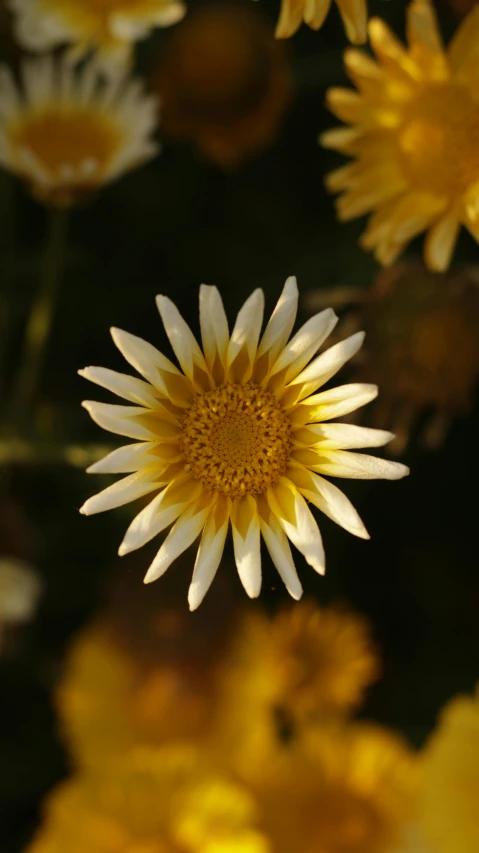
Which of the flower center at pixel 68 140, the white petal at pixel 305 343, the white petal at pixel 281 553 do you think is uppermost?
the flower center at pixel 68 140

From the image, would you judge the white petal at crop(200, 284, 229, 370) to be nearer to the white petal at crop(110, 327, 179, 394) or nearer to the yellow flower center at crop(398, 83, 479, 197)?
the white petal at crop(110, 327, 179, 394)

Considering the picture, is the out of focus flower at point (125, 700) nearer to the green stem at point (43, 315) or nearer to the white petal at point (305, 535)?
the green stem at point (43, 315)

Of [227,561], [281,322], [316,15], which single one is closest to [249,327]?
[281,322]

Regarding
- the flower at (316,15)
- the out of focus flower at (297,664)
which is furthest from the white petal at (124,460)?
the out of focus flower at (297,664)

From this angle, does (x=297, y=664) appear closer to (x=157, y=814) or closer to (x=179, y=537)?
(x=157, y=814)

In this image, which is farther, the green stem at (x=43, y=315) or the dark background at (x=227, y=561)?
the dark background at (x=227, y=561)

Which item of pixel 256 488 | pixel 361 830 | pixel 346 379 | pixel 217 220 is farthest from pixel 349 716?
pixel 256 488
